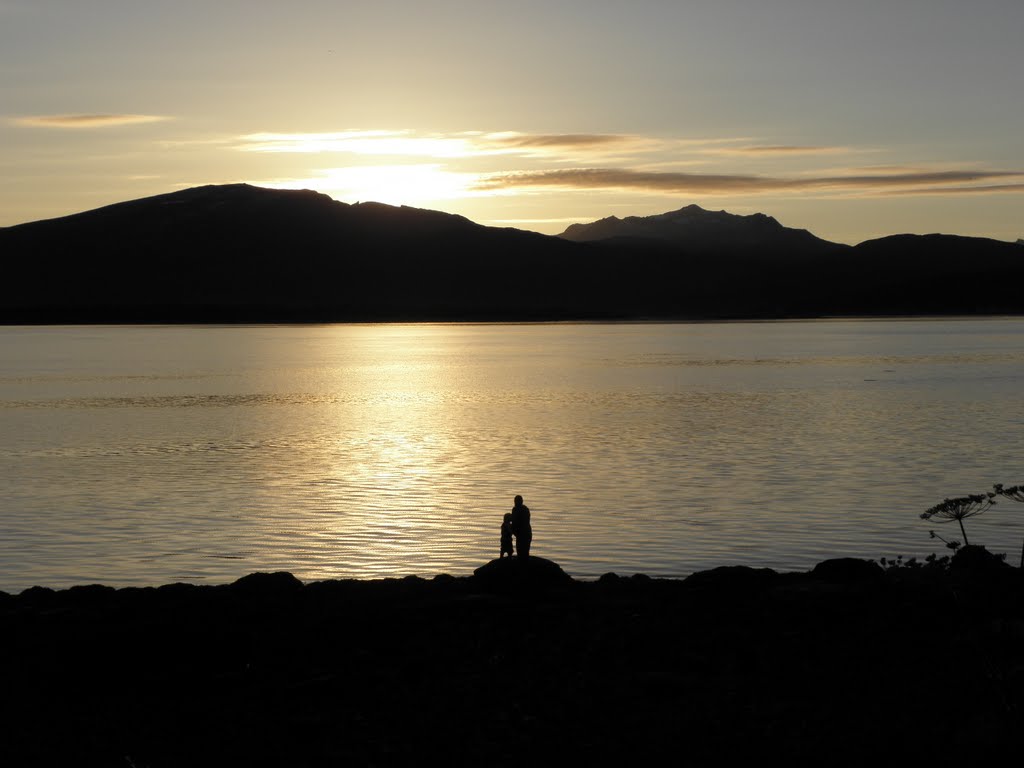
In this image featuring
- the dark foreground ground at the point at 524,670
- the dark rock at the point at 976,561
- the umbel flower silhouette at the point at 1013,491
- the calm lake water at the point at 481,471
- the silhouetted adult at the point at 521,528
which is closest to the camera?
the umbel flower silhouette at the point at 1013,491

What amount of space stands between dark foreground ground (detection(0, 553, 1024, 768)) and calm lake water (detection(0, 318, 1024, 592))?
5377 millimetres

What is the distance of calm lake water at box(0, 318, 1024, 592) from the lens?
1077 inches

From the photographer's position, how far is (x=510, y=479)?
40.0m

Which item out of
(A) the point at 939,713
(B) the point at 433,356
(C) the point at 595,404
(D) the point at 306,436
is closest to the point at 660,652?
(A) the point at 939,713

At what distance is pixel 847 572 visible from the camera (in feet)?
66.4

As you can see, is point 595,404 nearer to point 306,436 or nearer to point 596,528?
point 306,436

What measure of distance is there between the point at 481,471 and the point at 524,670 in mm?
26400

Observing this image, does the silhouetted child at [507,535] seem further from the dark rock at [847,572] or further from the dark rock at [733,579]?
the dark rock at [847,572]

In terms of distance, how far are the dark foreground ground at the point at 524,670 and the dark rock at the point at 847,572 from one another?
1.6 inches

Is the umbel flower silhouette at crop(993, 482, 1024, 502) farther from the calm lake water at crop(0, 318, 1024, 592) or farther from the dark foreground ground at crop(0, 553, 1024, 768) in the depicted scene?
the calm lake water at crop(0, 318, 1024, 592)

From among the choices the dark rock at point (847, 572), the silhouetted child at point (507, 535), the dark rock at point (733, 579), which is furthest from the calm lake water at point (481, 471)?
the dark rock at point (847, 572)

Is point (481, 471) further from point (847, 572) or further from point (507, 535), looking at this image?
point (847, 572)

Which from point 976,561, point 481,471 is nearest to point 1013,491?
point 976,561

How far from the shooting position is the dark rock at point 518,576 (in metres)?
19.9
